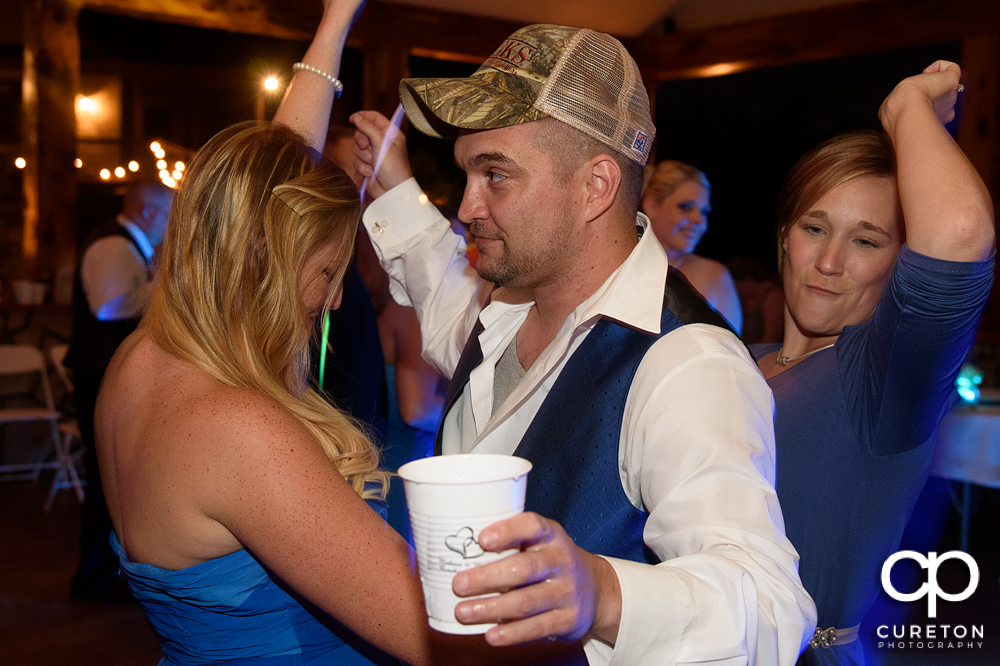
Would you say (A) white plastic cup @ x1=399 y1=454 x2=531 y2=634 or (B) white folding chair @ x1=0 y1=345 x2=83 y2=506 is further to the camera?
(B) white folding chair @ x1=0 y1=345 x2=83 y2=506

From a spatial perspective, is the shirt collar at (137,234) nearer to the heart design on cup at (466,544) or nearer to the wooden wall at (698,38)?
the wooden wall at (698,38)

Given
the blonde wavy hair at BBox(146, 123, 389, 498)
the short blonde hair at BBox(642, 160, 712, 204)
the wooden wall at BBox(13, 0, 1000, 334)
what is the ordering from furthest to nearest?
the wooden wall at BBox(13, 0, 1000, 334), the short blonde hair at BBox(642, 160, 712, 204), the blonde wavy hair at BBox(146, 123, 389, 498)

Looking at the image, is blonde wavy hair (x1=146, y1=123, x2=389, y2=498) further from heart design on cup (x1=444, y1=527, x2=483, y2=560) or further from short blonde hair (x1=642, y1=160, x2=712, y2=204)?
short blonde hair (x1=642, y1=160, x2=712, y2=204)

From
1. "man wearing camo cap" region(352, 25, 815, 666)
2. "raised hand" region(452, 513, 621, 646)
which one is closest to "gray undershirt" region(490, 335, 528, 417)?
"man wearing camo cap" region(352, 25, 815, 666)

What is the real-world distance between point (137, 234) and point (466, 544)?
3868 millimetres

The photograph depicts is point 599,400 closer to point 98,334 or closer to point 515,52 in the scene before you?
point 515,52

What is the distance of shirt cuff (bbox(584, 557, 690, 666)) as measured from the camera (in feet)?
2.80

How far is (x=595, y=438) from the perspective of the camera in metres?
1.28

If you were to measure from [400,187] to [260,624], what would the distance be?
1188 millimetres

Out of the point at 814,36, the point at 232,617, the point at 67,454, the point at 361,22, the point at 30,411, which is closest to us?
the point at 232,617

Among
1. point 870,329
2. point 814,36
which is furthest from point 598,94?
point 814,36

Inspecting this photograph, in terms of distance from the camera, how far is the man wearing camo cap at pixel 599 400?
33.7 inches

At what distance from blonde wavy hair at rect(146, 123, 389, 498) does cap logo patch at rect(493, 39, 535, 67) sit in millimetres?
430

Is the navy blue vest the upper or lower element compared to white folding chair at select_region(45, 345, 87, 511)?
upper
